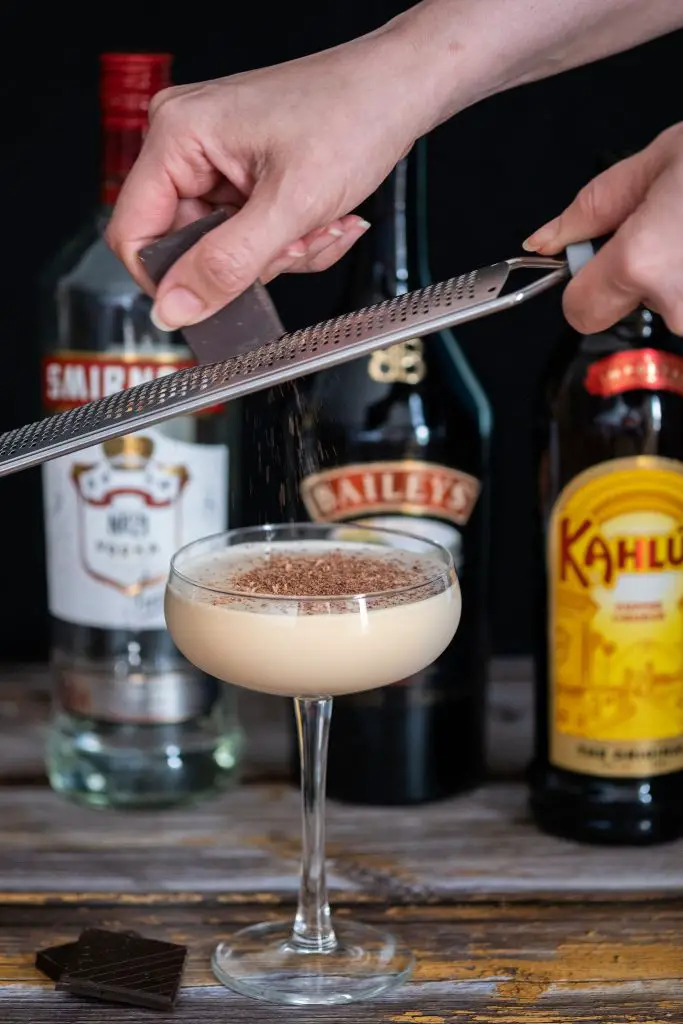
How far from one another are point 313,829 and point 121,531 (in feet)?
1.35

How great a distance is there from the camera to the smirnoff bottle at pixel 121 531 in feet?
4.61

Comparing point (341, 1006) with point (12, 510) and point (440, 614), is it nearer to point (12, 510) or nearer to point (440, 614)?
point (440, 614)

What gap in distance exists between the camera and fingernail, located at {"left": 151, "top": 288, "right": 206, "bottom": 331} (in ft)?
3.59

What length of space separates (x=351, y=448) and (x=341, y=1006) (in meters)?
0.52

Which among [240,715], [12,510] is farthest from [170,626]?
[12,510]

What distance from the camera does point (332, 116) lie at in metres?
1.08

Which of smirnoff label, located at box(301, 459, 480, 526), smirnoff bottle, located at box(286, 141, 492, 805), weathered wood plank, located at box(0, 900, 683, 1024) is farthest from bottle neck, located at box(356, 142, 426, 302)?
weathered wood plank, located at box(0, 900, 683, 1024)

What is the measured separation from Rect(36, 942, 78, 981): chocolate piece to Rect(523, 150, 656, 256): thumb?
62cm

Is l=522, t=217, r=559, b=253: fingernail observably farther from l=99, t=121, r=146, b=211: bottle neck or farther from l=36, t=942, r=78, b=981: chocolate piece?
l=36, t=942, r=78, b=981: chocolate piece

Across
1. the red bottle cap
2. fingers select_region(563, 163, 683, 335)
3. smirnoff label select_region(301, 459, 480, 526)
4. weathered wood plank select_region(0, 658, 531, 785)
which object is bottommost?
weathered wood plank select_region(0, 658, 531, 785)

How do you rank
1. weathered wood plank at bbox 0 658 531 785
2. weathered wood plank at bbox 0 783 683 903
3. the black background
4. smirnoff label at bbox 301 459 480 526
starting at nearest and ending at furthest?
weathered wood plank at bbox 0 783 683 903
smirnoff label at bbox 301 459 480 526
weathered wood plank at bbox 0 658 531 785
the black background

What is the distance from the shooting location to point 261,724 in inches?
65.2

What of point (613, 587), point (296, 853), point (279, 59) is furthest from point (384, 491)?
point (279, 59)

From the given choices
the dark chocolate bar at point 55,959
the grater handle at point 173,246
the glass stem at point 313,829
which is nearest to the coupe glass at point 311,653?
the glass stem at point 313,829
